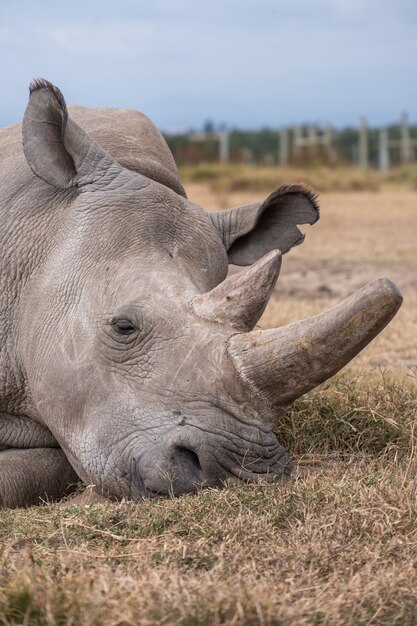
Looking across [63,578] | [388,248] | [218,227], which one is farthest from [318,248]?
[63,578]

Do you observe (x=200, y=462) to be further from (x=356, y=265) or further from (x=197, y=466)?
(x=356, y=265)

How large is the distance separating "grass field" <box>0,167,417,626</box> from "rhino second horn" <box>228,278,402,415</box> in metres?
0.35

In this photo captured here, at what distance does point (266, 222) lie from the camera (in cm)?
556

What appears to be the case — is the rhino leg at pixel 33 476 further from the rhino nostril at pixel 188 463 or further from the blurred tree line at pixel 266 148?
the blurred tree line at pixel 266 148

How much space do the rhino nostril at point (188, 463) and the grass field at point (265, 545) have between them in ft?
0.42

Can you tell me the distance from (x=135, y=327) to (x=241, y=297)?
41 cm

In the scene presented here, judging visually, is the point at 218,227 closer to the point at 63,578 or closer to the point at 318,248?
the point at 63,578

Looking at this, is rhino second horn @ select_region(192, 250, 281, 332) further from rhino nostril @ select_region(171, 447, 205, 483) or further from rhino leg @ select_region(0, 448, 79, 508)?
rhino leg @ select_region(0, 448, 79, 508)

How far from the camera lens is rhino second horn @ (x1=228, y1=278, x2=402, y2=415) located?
3881 mm

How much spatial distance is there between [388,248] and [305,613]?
421 inches

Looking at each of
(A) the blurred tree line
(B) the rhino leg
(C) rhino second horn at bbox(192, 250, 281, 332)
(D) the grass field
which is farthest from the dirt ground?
(A) the blurred tree line

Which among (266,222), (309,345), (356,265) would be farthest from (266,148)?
(309,345)

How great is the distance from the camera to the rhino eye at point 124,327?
4316mm

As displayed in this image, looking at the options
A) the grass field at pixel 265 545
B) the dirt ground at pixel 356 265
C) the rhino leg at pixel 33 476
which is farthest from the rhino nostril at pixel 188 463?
the dirt ground at pixel 356 265
